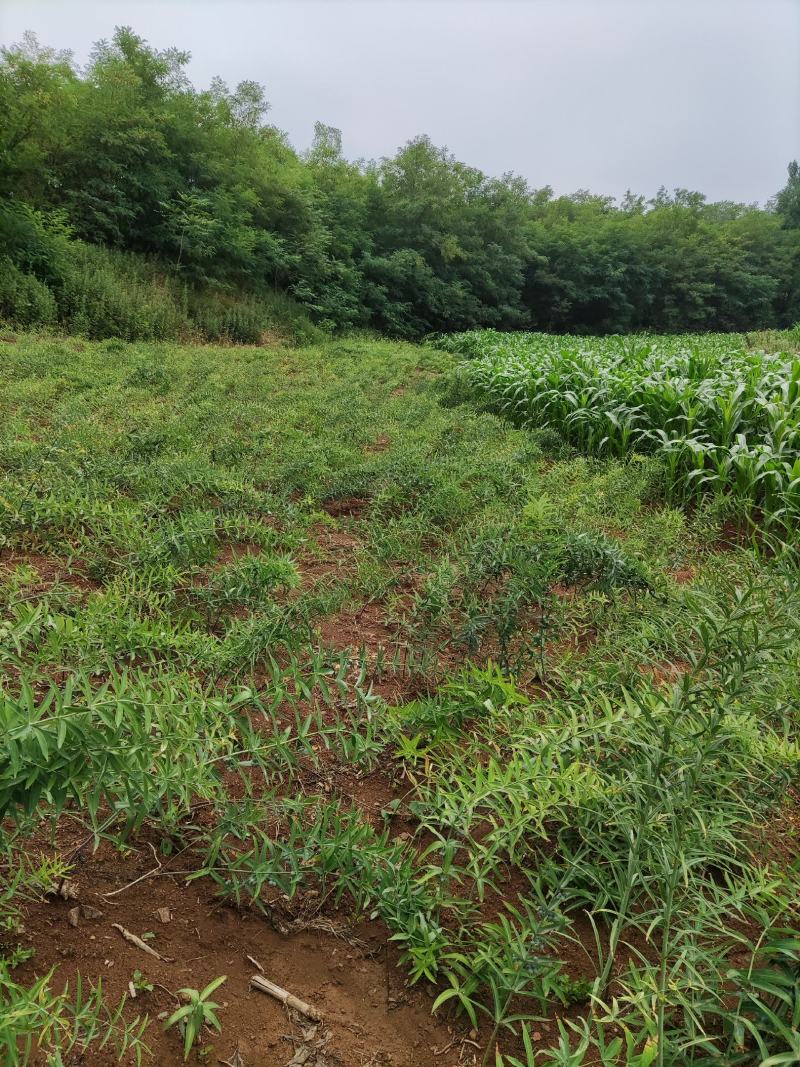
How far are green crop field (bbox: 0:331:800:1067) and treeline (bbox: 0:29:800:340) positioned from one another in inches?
374

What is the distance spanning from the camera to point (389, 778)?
1.62m

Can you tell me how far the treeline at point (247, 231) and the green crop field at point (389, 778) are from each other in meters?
9.51

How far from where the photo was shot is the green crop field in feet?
3.23

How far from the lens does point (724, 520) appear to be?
12.3ft

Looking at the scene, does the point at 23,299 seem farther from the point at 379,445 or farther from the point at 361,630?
the point at 361,630

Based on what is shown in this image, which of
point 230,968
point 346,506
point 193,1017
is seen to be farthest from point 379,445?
point 193,1017

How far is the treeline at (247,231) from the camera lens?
10703 millimetres

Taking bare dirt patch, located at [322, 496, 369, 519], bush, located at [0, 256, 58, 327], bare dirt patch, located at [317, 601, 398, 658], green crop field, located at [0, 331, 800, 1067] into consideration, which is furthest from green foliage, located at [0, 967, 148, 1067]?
bush, located at [0, 256, 58, 327]

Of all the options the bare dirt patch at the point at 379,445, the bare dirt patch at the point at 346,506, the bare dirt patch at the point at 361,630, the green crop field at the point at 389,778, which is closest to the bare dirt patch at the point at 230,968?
the green crop field at the point at 389,778

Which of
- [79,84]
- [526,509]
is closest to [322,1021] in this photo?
[526,509]

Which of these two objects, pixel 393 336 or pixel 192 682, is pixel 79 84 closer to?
pixel 393 336

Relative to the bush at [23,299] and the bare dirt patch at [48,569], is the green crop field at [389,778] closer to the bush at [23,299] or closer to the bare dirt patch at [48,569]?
the bare dirt patch at [48,569]

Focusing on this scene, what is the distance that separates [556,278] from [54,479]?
1228 inches

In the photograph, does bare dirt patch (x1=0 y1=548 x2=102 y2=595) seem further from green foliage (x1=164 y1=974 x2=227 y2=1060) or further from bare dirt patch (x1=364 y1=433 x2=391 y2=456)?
bare dirt patch (x1=364 y1=433 x2=391 y2=456)
